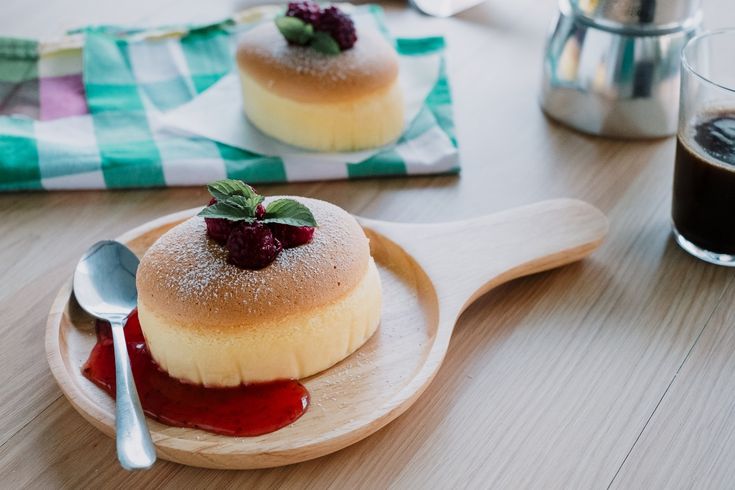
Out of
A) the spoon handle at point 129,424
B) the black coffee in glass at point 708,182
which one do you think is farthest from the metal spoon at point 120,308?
the black coffee in glass at point 708,182

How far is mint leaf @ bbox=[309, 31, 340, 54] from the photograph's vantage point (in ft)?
3.78

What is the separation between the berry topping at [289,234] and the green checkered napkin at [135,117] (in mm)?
330

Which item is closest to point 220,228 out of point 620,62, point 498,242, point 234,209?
point 234,209

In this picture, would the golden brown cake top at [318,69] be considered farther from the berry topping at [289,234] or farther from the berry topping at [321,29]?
the berry topping at [289,234]

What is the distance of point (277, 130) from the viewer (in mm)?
1177

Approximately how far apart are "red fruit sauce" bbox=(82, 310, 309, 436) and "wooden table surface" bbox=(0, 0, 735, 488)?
0.04 metres

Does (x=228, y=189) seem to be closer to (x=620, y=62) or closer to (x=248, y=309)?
(x=248, y=309)

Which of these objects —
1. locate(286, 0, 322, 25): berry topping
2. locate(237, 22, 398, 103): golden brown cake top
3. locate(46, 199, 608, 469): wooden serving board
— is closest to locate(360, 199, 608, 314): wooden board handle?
locate(46, 199, 608, 469): wooden serving board

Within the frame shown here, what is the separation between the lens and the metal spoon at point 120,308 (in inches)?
27.6

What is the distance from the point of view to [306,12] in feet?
3.84

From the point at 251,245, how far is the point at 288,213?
0.20 feet

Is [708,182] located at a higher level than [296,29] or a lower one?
lower

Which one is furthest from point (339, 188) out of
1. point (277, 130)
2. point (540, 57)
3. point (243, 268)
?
point (540, 57)

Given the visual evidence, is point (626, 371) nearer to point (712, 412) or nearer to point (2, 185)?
point (712, 412)
